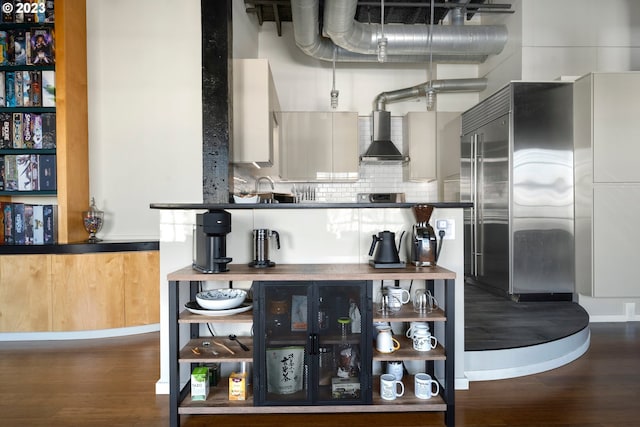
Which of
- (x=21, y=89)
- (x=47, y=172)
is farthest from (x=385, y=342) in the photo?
(x=21, y=89)

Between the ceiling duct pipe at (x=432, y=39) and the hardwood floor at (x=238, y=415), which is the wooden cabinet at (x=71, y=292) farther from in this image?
the ceiling duct pipe at (x=432, y=39)

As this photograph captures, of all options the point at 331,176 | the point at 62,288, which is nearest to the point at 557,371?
the point at 331,176

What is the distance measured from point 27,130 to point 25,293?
5.11 ft

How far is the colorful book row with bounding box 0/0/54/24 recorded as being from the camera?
3799mm

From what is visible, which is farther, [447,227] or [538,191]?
[538,191]

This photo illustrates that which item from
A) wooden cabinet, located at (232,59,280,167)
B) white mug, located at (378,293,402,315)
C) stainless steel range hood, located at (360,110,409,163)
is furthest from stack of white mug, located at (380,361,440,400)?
stainless steel range hood, located at (360,110,409,163)

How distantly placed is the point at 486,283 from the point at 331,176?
2558 mm

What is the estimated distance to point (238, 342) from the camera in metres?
2.42

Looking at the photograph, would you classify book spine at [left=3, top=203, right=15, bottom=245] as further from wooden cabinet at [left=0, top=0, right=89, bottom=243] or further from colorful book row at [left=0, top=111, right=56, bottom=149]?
colorful book row at [left=0, top=111, right=56, bottom=149]

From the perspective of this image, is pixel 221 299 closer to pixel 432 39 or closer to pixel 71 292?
pixel 71 292

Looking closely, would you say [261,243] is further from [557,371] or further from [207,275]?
[557,371]

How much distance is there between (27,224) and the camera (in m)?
3.81

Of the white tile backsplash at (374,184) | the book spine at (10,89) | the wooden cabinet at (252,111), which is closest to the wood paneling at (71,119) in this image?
the book spine at (10,89)

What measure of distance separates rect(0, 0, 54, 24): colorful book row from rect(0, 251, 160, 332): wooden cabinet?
2.29m
